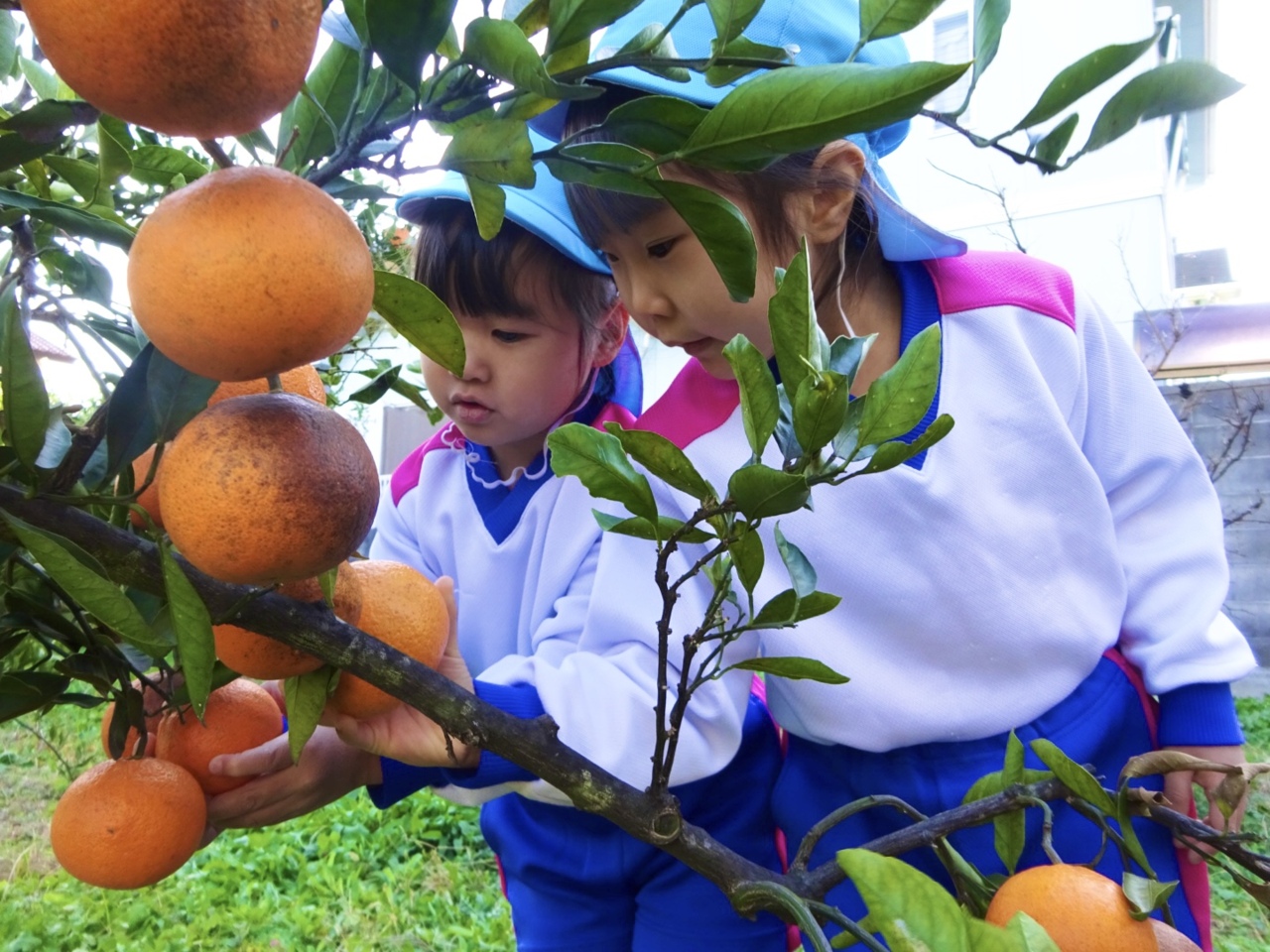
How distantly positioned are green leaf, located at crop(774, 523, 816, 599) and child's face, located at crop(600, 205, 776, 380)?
18.4 inches

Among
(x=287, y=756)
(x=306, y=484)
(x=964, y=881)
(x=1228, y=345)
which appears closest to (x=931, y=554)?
(x=964, y=881)

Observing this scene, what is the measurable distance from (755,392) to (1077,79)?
7.5 inches

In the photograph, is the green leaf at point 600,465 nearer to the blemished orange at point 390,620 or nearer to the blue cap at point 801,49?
the blemished orange at point 390,620

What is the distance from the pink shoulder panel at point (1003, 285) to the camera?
1.21 meters

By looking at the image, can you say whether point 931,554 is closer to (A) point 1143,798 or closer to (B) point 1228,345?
(A) point 1143,798

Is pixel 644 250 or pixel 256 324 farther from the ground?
pixel 256 324

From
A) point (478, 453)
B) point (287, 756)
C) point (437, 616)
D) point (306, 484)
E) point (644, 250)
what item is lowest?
point (478, 453)

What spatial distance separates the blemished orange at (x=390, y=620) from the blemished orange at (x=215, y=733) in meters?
0.09

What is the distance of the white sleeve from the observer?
110cm

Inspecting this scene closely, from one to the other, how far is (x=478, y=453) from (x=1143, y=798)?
1.17 m

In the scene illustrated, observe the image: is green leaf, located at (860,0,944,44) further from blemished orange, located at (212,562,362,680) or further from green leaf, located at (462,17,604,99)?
blemished orange, located at (212,562,362,680)

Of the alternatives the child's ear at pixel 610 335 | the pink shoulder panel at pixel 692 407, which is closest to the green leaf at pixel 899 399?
the pink shoulder panel at pixel 692 407

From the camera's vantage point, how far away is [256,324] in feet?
1.12

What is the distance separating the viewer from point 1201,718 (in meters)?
1.08
